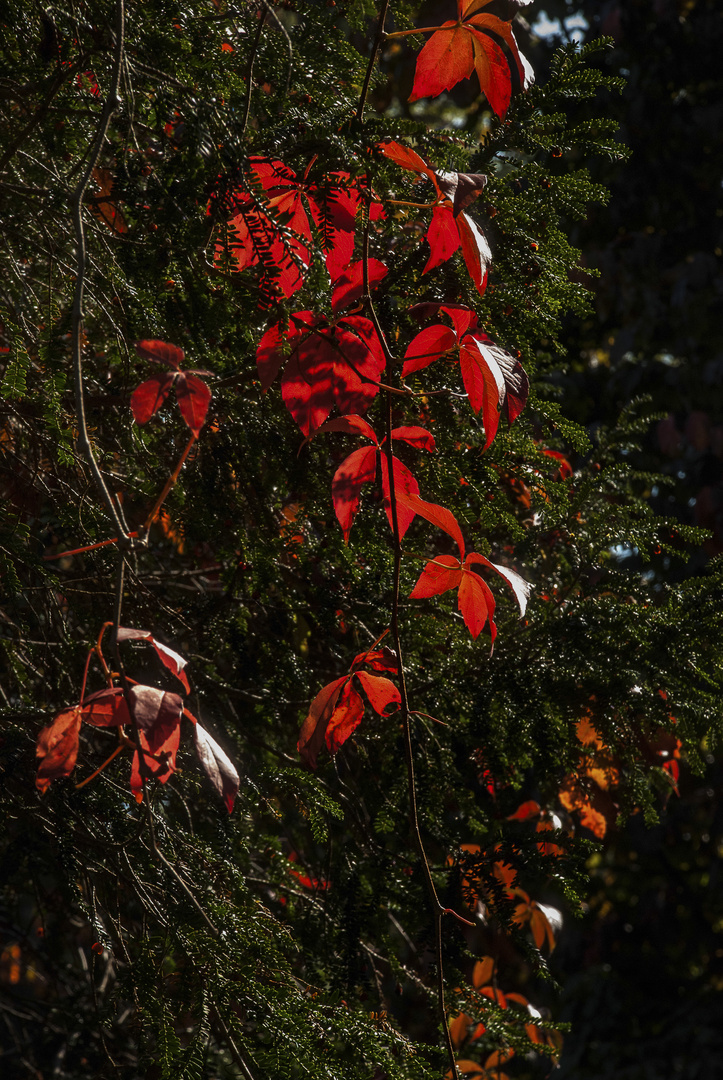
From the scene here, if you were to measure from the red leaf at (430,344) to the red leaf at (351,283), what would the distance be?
10 cm

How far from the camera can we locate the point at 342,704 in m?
1.04

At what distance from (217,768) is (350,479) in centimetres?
37

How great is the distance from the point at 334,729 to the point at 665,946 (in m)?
4.05

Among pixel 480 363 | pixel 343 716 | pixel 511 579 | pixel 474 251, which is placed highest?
pixel 474 251

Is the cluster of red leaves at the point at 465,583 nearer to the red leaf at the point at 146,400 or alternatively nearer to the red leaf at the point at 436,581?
the red leaf at the point at 436,581

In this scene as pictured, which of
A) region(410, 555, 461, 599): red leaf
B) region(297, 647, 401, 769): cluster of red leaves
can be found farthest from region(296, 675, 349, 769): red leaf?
region(410, 555, 461, 599): red leaf

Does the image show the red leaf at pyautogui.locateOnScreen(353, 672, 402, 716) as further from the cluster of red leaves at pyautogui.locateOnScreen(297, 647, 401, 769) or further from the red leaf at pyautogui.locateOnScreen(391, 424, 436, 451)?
the red leaf at pyautogui.locateOnScreen(391, 424, 436, 451)

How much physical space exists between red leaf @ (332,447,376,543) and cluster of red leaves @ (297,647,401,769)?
17 cm

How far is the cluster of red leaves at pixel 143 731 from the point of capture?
0.70 m

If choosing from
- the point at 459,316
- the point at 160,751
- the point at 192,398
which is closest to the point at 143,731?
the point at 160,751

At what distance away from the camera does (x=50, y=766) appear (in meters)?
0.74

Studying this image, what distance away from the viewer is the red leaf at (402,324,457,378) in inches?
36.1

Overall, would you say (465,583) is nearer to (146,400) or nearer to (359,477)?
(359,477)

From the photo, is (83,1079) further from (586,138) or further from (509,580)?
(586,138)
